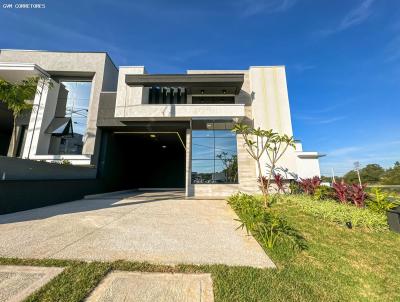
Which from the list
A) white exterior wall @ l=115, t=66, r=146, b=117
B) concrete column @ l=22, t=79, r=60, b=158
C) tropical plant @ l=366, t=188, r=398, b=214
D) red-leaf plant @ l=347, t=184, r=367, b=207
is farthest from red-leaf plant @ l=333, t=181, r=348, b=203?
concrete column @ l=22, t=79, r=60, b=158

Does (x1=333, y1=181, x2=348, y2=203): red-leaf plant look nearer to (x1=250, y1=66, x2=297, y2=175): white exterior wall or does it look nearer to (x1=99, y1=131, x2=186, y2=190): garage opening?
(x1=250, y1=66, x2=297, y2=175): white exterior wall

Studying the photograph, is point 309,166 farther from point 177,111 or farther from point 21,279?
point 21,279

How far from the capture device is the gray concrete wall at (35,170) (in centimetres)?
722

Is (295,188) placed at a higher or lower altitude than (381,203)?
higher

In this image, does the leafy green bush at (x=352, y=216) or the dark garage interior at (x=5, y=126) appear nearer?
the leafy green bush at (x=352, y=216)

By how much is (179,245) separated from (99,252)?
1.72 metres

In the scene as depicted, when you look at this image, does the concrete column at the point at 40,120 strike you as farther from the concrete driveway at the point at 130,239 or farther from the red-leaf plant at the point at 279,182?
the red-leaf plant at the point at 279,182

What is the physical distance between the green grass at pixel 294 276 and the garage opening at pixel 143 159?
1217cm

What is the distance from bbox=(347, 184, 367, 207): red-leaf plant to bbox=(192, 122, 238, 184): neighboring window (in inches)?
258

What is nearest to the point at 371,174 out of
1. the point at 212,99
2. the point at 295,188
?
the point at 295,188

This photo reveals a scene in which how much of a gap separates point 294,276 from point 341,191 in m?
7.86

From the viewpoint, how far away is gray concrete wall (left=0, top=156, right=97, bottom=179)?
23.7 ft

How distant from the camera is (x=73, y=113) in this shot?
13.8 metres

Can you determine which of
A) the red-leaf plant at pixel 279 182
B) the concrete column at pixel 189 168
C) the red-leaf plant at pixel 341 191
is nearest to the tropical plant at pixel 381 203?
the red-leaf plant at pixel 341 191
